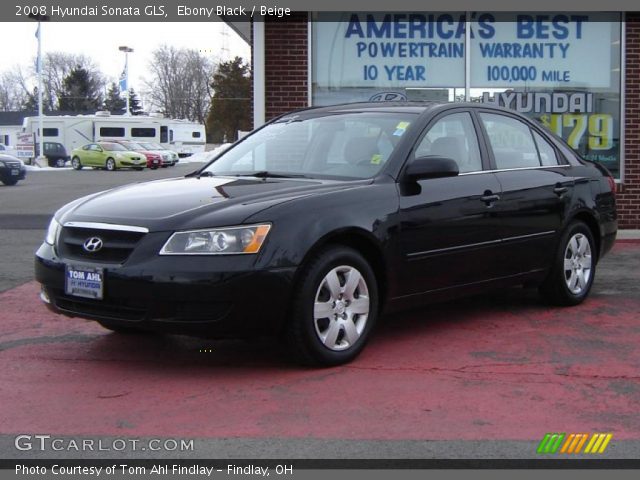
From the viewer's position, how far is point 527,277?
6480 mm

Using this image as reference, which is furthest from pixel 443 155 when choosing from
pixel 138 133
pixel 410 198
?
pixel 138 133

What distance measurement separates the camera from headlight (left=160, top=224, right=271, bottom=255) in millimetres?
4637

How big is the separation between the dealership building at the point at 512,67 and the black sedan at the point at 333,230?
4.50 m

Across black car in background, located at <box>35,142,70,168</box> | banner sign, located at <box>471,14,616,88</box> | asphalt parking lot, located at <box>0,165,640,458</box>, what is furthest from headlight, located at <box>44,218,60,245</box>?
black car in background, located at <box>35,142,70,168</box>

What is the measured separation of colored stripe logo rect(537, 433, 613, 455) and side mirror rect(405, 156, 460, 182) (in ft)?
6.43

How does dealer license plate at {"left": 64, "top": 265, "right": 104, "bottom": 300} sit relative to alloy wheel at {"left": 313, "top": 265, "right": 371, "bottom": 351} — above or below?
above

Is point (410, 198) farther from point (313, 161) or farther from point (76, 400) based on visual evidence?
point (76, 400)

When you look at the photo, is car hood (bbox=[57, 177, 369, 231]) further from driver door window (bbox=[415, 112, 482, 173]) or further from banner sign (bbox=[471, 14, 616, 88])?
banner sign (bbox=[471, 14, 616, 88])

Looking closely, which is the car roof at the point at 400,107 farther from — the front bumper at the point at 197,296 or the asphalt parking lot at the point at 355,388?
the front bumper at the point at 197,296

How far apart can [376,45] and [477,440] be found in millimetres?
8182

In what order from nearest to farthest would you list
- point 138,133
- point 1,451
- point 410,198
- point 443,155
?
point 1,451 < point 410,198 < point 443,155 < point 138,133

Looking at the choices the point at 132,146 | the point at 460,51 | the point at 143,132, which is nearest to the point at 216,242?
the point at 460,51

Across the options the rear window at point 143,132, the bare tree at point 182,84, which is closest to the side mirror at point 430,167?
the rear window at point 143,132

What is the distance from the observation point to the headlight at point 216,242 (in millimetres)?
4637
